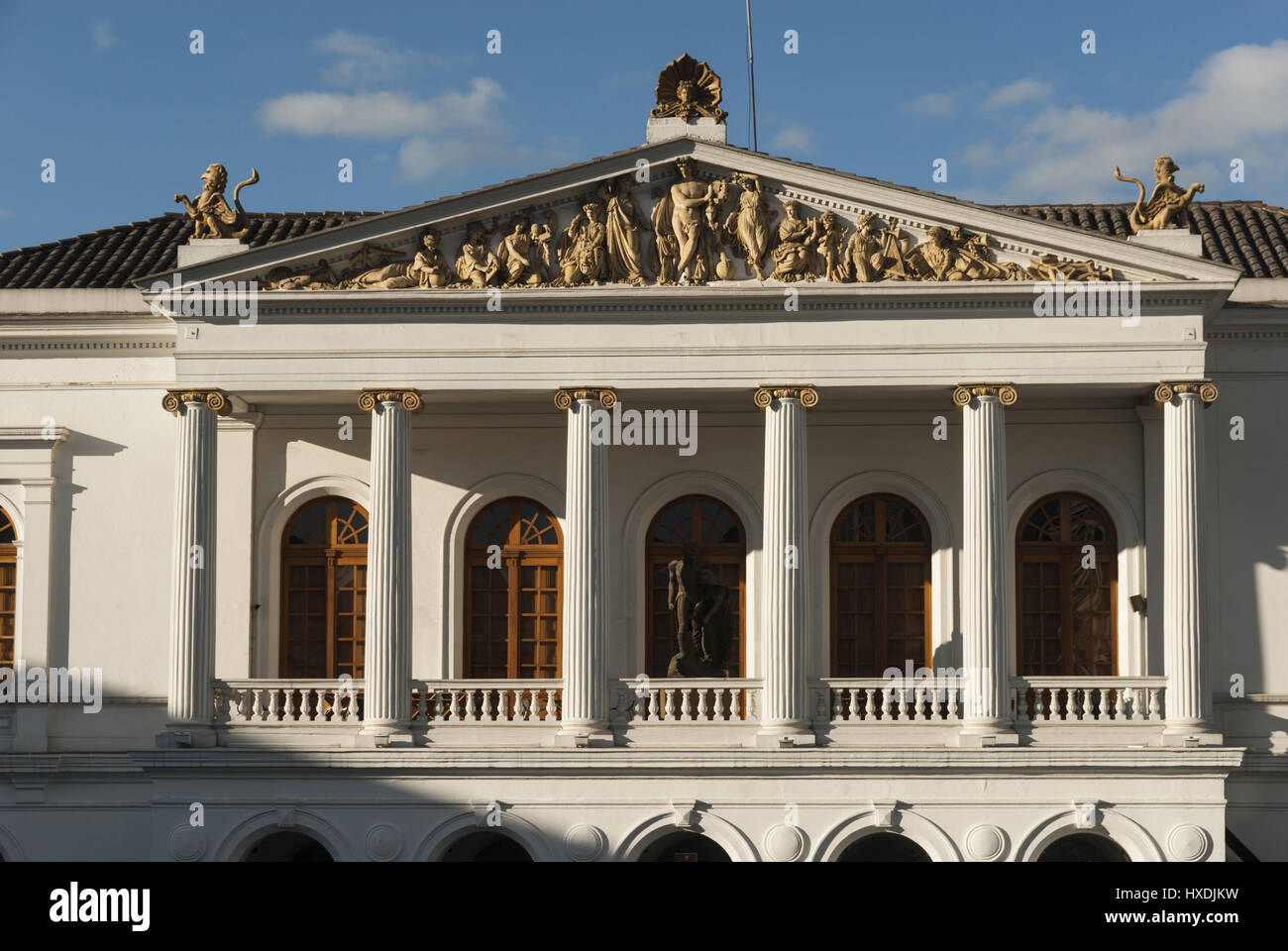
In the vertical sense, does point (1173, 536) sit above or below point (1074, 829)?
above

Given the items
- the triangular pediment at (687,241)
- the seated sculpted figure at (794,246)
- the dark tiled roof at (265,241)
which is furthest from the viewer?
the dark tiled roof at (265,241)

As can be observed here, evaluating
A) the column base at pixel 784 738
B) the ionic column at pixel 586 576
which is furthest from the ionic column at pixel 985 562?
the ionic column at pixel 586 576

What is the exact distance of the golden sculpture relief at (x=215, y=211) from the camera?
99.7ft

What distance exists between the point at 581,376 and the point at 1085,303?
7276mm

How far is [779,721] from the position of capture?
2898 cm

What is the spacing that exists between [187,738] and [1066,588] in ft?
43.2

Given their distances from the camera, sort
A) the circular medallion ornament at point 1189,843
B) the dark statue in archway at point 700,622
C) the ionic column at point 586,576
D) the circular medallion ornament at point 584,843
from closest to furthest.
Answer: the circular medallion ornament at point 1189,843 < the circular medallion ornament at point 584,843 < the ionic column at point 586,576 < the dark statue in archway at point 700,622

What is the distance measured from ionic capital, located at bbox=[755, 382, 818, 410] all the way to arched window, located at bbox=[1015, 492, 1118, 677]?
173 inches

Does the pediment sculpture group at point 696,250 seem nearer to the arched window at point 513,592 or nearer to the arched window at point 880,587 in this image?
the arched window at point 880,587

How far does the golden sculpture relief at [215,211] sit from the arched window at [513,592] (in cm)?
580

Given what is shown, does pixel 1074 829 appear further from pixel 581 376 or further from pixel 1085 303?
pixel 581 376

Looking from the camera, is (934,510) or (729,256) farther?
(934,510)

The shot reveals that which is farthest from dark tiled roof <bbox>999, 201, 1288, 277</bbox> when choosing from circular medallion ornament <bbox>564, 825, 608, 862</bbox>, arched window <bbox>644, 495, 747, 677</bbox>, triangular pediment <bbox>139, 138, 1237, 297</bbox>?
circular medallion ornament <bbox>564, 825, 608, 862</bbox>
